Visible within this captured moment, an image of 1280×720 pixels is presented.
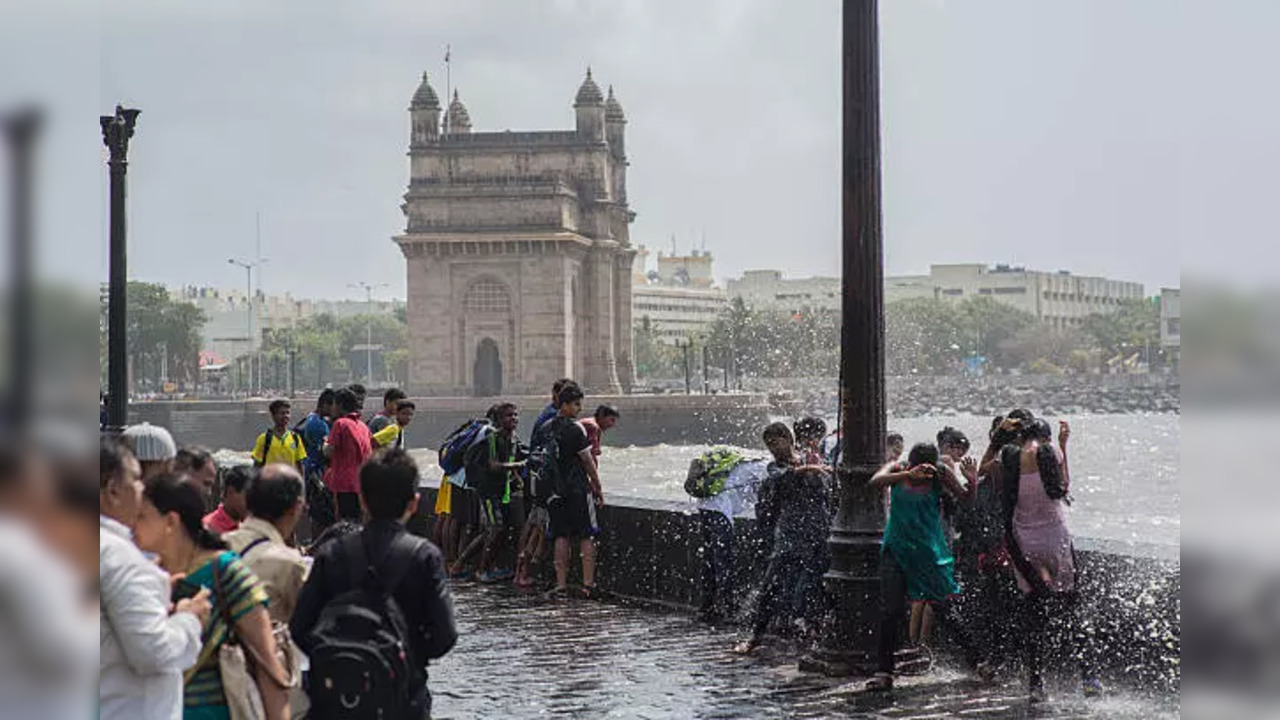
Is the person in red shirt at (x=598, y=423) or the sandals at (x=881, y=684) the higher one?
the person in red shirt at (x=598, y=423)

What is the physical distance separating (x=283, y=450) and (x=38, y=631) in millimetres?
11259

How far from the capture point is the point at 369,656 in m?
4.49

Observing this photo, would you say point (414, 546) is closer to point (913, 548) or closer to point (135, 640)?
point (135, 640)

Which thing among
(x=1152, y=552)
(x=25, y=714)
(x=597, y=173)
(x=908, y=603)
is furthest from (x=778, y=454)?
(x=597, y=173)

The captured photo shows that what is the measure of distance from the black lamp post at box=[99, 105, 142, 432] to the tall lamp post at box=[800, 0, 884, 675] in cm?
782

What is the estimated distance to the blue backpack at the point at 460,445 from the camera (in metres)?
13.9

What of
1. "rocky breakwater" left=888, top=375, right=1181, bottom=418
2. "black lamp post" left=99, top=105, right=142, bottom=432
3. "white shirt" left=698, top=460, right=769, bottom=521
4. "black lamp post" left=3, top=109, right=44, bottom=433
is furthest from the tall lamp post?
"rocky breakwater" left=888, top=375, right=1181, bottom=418

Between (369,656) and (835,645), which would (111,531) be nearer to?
(369,656)

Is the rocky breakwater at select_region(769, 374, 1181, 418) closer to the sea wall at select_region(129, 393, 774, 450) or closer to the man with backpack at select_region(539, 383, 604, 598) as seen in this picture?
the sea wall at select_region(129, 393, 774, 450)

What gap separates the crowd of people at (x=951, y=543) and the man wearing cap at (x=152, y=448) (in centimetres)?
415

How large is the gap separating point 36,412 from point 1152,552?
7.47 m

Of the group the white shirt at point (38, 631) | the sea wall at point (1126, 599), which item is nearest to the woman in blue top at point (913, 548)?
the sea wall at point (1126, 599)

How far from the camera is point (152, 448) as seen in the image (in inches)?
209

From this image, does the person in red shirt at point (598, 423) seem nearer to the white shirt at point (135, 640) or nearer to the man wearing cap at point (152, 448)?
the man wearing cap at point (152, 448)
